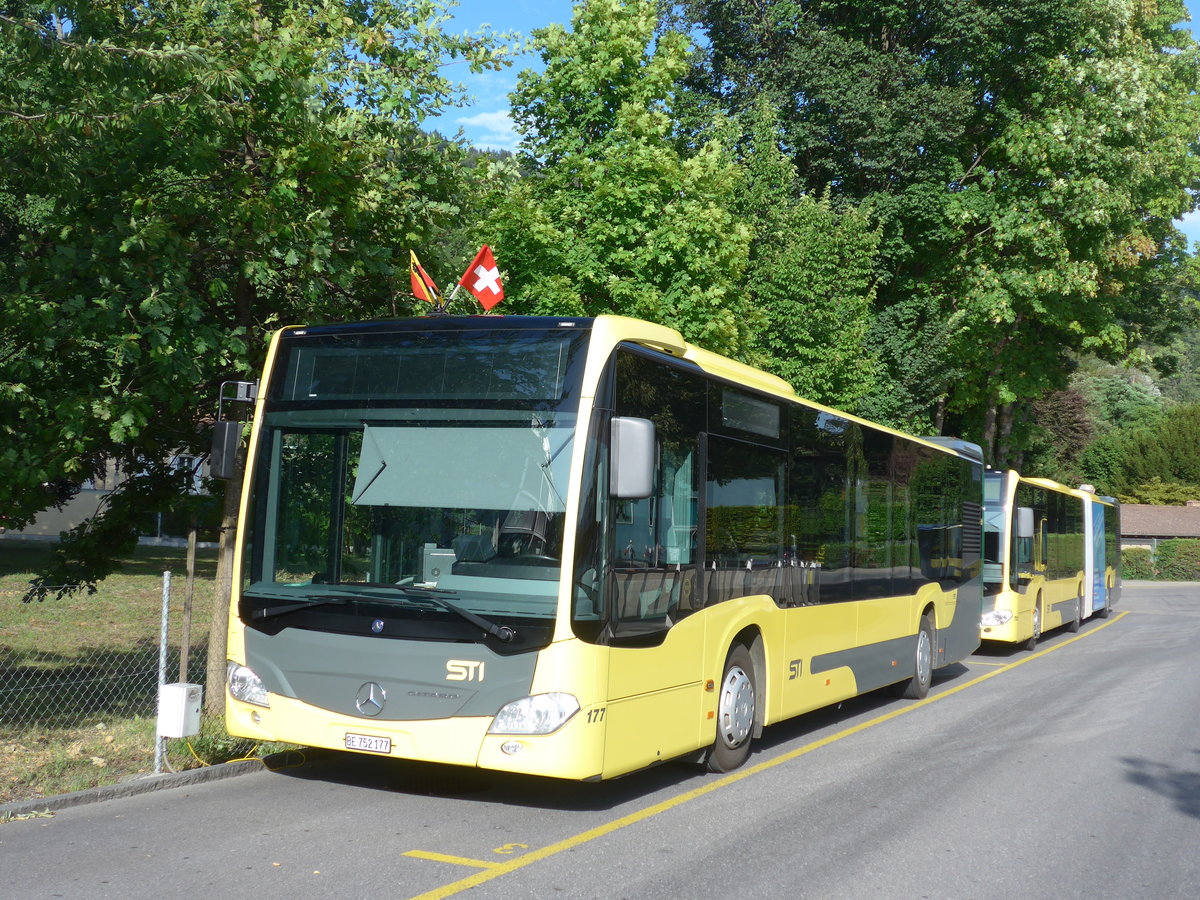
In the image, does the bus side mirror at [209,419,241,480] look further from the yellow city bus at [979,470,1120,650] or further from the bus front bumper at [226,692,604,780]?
the yellow city bus at [979,470,1120,650]

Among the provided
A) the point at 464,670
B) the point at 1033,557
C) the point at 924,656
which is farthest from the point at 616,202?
the point at 464,670

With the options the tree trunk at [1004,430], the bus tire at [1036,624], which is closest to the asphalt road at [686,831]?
Answer: the bus tire at [1036,624]

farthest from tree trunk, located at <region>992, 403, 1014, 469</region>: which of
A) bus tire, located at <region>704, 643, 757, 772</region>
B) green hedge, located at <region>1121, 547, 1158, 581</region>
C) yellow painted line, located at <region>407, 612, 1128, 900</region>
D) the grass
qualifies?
bus tire, located at <region>704, 643, 757, 772</region>

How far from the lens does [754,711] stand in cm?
939

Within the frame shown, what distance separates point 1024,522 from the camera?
67.2 ft

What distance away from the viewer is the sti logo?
701cm

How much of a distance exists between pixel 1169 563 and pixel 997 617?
155ft

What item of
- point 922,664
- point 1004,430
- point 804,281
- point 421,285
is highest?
point 804,281

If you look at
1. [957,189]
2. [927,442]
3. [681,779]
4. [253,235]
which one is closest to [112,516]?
[253,235]

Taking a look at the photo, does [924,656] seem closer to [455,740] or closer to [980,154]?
[455,740]

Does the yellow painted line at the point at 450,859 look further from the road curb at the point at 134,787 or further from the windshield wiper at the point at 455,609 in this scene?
the road curb at the point at 134,787

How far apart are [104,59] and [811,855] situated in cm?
650

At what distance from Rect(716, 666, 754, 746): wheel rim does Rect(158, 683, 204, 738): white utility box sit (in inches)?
145

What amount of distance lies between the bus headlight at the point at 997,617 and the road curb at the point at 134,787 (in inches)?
566
